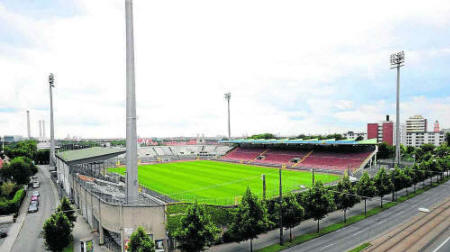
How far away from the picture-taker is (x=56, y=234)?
68.4 feet

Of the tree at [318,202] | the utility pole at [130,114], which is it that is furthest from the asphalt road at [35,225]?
the tree at [318,202]

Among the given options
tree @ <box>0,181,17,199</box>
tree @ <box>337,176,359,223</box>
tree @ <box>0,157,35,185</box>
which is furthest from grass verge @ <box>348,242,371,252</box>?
tree @ <box>0,157,35,185</box>

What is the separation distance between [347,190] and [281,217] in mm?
9527

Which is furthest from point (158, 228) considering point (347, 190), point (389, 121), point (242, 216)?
point (389, 121)

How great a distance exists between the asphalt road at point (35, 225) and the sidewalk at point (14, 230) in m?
0.32

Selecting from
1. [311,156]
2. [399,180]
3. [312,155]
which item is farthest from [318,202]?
[312,155]

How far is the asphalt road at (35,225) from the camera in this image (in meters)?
23.4

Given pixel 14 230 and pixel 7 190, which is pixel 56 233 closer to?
pixel 14 230

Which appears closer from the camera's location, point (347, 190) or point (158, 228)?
point (158, 228)

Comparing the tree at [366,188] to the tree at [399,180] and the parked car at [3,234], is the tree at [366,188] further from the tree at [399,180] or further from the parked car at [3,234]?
the parked car at [3,234]

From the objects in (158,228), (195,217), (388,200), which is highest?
(195,217)

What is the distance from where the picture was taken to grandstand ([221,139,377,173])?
54.1 meters

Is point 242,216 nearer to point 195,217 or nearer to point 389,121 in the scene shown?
point 195,217

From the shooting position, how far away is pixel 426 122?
439ft
